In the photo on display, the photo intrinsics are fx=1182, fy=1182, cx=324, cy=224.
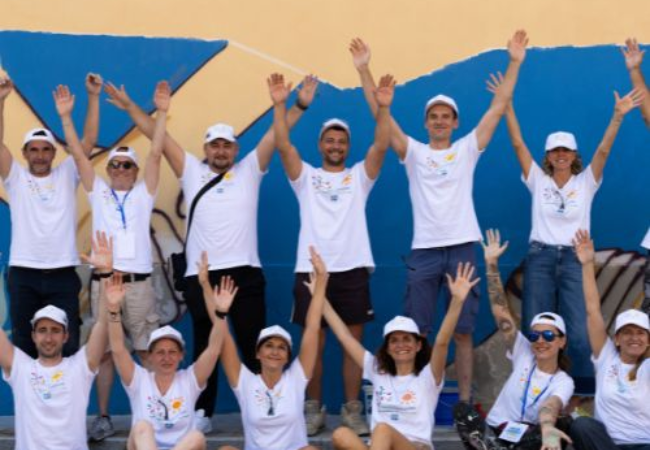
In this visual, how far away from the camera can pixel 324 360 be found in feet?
28.7

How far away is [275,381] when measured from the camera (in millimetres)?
7180

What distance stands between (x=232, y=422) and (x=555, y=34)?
373 centimetres

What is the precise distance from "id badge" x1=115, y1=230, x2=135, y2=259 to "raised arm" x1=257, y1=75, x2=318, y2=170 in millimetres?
1015

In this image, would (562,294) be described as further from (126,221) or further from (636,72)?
(126,221)

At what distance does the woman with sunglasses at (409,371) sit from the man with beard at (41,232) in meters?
1.93

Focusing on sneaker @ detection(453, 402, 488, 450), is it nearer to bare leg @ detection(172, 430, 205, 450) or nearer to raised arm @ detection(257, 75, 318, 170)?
bare leg @ detection(172, 430, 205, 450)

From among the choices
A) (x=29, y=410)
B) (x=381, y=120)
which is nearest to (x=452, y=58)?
(x=381, y=120)

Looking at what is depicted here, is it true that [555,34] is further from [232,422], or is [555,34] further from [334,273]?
[232,422]

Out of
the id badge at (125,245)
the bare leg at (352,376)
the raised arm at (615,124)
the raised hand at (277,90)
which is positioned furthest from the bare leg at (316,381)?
the raised arm at (615,124)

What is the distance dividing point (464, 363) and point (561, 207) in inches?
48.1

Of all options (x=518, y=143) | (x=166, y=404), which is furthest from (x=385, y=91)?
(x=166, y=404)

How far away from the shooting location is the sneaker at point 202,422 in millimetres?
7664

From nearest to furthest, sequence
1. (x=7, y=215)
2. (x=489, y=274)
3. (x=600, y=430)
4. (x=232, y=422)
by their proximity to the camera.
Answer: (x=600, y=430) → (x=489, y=274) → (x=232, y=422) → (x=7, y=215)

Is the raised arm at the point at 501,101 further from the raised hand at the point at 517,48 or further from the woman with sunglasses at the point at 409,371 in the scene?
the woman with sunglasses at the point at 409,371
